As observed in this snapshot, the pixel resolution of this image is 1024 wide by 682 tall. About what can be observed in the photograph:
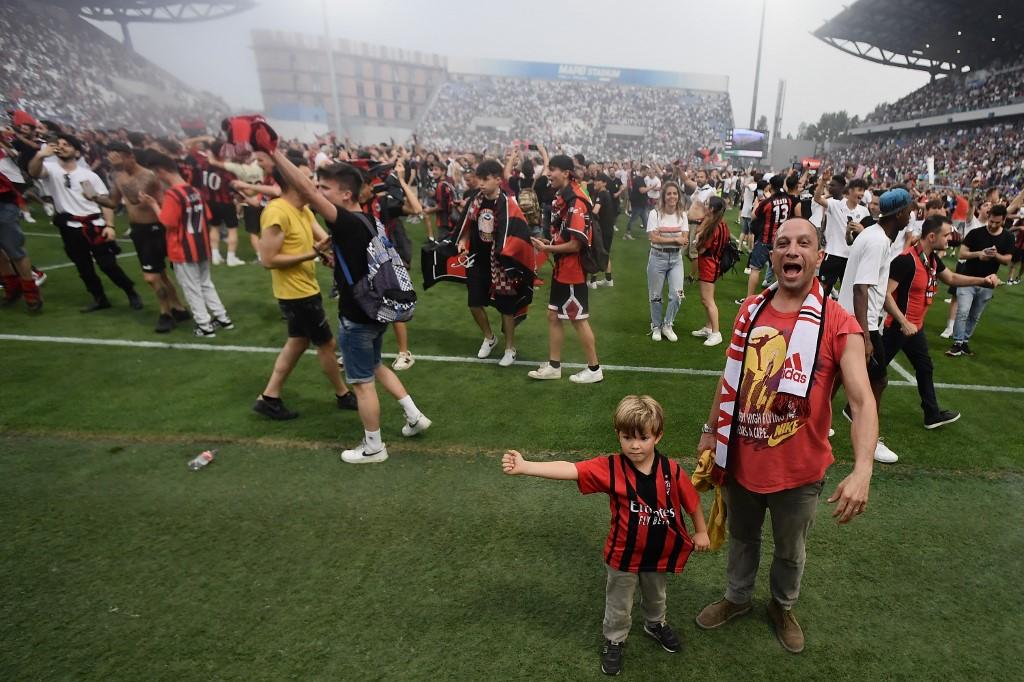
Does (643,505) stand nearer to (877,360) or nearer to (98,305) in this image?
(877,360)

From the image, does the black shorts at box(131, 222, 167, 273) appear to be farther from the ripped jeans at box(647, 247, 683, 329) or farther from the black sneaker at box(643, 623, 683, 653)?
the black sneaker at box(643, 623, 683, 653)

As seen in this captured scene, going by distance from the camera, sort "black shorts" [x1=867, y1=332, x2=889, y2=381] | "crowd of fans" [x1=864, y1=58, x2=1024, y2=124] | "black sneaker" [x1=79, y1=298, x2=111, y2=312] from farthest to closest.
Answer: "crowd of fans" [x1=864, y1=58, x2=1024, y2=124] → "black sneaker" [x1=79, y1=298, x2=111, y2=312] → "black shorts" [x1=867, y1=332, x2=889, y2=381]

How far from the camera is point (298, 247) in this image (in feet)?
15.7

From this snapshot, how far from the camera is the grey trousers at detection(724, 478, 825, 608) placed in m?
2.43

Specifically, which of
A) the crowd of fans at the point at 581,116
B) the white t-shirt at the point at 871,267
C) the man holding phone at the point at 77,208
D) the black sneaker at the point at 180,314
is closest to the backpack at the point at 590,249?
the white t-shirt at the point at 871,267

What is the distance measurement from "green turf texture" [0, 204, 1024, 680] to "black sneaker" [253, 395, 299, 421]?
0.38 feet

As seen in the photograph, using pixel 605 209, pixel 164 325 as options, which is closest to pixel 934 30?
pixel 605 209

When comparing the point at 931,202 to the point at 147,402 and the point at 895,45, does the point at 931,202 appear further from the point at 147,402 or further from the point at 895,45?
the point at 895,45

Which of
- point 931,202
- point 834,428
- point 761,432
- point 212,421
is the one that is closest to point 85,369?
point 212,421

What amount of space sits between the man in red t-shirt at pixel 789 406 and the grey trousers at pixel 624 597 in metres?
0.54

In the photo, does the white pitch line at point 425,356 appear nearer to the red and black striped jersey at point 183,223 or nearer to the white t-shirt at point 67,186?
the red and black striped jersey at point 183,223

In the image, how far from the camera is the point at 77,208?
7465 millimetres

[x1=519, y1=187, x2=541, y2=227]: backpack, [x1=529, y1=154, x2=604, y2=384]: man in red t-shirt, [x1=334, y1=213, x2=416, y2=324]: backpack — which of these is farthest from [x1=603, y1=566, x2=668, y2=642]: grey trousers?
[x1=519, y1=187, x2=541, y2=227]: backpack

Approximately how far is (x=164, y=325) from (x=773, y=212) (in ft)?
29.1
